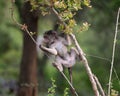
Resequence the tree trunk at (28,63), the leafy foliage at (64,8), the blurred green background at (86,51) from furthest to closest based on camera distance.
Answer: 1. the tree trunk at (28,63)
2. the blurred green background at (86,51)
3. the leafy foliage at (64,8)

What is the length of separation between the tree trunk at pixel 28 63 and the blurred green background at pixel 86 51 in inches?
41.6

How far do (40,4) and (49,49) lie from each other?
587 millimetres

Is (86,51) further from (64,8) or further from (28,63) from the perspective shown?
(64,8)

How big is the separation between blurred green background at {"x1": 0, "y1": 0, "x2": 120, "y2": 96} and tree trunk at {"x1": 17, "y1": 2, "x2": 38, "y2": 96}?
3.47 ft

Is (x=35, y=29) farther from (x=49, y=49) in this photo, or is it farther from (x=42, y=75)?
(x=42, y=75)

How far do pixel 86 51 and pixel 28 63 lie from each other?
7141 millimetres

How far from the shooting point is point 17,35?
1059 inches

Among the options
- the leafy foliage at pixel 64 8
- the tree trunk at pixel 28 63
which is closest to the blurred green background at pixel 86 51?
the leafy foliage at pixel 64 8

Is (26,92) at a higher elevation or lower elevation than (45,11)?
lower

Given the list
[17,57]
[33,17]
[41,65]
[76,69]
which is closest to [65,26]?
[33,17]

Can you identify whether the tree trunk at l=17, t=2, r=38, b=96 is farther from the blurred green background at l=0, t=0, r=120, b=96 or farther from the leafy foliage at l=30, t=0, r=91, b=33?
→ the leafy foliage at l=30, t=0, r=91, b=33

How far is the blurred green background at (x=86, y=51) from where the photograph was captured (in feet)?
35.7

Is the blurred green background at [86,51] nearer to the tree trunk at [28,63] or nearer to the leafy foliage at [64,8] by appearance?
the leafy foliage at [64,8]

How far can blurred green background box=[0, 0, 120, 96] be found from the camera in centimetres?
1087
